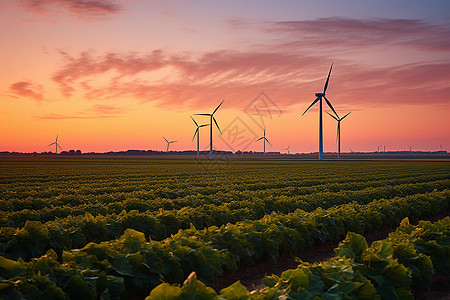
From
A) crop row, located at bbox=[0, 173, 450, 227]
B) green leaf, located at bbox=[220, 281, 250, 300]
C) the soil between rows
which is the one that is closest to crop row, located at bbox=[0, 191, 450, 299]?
the soil between rows

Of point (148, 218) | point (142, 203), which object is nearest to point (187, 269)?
point (148, 218)

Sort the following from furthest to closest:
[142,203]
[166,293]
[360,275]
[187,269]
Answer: [142,203]
[187,269]
[360,275]
[166,293]

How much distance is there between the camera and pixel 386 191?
80.2ft

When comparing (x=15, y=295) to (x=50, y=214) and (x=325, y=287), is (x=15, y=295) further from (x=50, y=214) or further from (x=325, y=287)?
(x=50, y=214)

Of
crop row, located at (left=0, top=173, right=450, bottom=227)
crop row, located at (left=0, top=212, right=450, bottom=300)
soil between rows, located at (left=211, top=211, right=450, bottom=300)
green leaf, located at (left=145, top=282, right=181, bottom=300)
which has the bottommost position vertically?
soil between rows, located at (left=211, top=211, right=450, bottom=300)

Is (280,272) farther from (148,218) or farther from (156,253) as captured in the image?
(156,253)

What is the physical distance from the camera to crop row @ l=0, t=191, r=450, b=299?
5641 millimetres

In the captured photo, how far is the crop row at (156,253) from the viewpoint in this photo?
5641 millimetres

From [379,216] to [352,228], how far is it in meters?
1.98

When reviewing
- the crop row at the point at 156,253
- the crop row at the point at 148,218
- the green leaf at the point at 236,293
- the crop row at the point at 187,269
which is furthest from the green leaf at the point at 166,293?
the crop row at the point at 148,218

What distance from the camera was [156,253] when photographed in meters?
7.13

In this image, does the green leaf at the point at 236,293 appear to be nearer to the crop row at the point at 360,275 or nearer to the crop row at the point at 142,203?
the crop row at the point at 360,275

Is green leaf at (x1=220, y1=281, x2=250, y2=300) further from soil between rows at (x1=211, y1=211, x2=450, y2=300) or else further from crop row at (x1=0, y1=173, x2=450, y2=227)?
crop row at (x1=0, y1=173, x2=450, y2=227)

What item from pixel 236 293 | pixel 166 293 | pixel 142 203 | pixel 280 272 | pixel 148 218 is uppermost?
pixel 166 293
